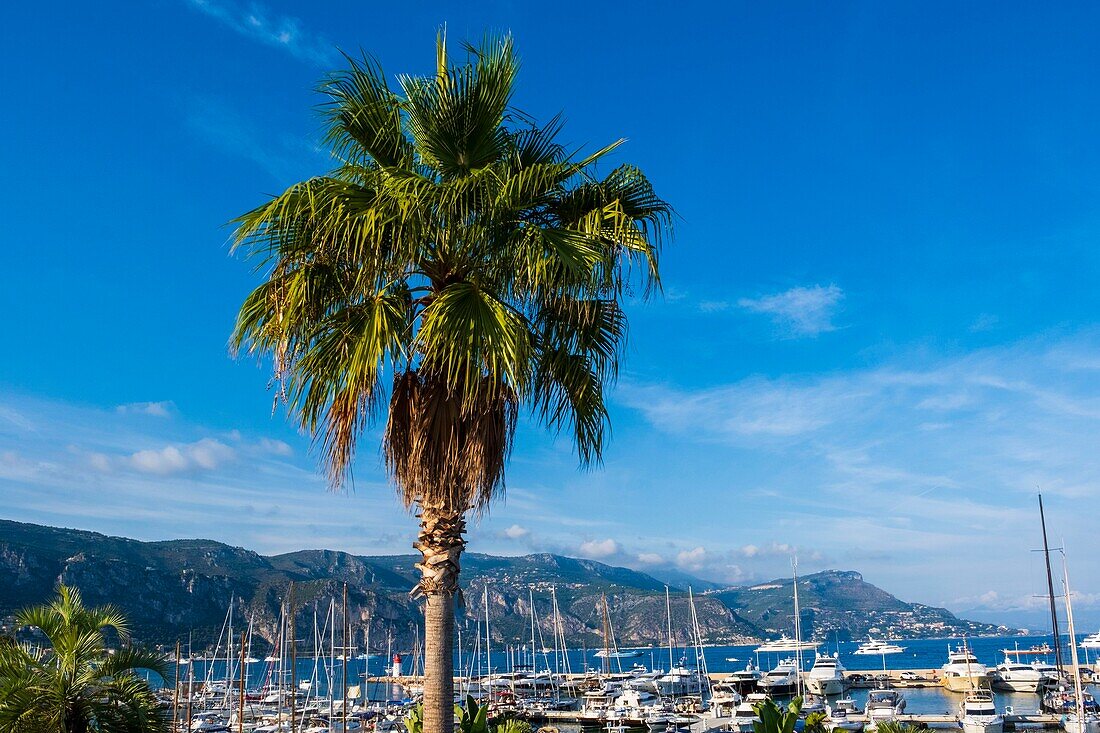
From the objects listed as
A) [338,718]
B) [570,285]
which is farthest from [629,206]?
[338,718]

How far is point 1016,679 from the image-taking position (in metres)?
82.1

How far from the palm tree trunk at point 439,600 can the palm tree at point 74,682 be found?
4407 millimetres

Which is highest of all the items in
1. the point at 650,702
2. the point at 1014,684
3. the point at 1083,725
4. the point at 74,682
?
the point at 74,682

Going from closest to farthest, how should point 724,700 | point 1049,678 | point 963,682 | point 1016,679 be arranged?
point 724,700, point 1049,678, point 1016,679, point 963,682

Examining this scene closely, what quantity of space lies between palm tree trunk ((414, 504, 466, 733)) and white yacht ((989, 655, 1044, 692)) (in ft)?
290

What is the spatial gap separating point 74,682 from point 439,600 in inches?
197

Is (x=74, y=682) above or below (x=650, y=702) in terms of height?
above

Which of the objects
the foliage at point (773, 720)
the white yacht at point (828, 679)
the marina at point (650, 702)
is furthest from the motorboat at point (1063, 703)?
the foliage at point (773, 720)

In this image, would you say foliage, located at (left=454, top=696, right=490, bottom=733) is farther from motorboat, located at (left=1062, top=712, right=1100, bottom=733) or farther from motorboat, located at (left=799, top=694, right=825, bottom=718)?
motorboat, located at (left=799, top=694, right=825, bottom=718)

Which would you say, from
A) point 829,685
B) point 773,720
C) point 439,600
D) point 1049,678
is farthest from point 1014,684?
point 439,600

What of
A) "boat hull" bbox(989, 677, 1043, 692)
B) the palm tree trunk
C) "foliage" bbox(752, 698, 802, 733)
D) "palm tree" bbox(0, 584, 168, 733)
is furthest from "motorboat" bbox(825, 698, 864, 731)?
the palm tree trunk

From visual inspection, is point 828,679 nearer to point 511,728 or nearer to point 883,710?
point 883,710

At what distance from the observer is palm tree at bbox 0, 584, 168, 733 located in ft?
30.9

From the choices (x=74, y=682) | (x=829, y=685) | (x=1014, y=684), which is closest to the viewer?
(x=74, y=682)
